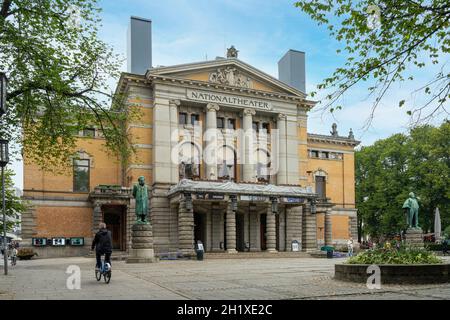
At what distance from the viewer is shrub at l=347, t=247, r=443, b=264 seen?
15.1 metres

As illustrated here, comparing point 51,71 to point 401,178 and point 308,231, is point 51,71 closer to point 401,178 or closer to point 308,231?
point 308,231

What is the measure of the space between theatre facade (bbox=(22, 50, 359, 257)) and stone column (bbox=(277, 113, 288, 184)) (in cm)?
10

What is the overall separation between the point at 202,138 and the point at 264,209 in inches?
348

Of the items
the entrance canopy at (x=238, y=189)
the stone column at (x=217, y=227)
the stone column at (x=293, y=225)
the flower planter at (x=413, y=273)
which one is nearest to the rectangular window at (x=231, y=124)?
the entrance canopy at (x=238, y=189)

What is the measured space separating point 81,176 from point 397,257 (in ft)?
116

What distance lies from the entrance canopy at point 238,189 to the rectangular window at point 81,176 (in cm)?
867

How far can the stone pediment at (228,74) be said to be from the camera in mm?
44562

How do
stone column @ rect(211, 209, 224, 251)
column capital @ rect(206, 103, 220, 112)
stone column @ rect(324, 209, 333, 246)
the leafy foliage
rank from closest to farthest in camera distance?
stone column @ rect(211, 209, 224, 251) < column capital @ rect(206, 103, 220, 112) < stone column @ rect(324, 209, 333, 246) < the leafy foliage

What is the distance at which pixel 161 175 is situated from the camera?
43.2m

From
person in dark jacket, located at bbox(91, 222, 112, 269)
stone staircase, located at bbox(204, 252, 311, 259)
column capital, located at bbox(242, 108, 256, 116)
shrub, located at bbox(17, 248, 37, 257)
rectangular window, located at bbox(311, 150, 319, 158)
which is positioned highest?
column capital, located at bbox(242, 108, 256, 116)

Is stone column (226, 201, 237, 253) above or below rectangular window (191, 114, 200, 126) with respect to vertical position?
below

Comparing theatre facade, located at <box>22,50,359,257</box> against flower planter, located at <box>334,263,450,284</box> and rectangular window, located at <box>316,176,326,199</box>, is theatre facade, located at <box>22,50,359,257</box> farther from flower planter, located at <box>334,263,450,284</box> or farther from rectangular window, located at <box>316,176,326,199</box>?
flower planter, located at <box>334,263,450,284</box>

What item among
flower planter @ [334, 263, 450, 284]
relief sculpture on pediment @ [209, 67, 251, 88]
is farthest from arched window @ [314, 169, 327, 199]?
flower planter @ [334, 263, 450, 284]

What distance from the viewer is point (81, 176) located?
45.3m
